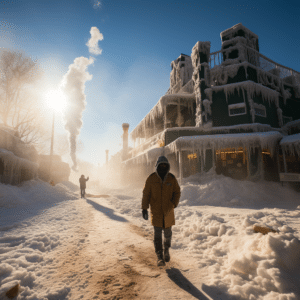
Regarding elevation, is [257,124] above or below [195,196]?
above

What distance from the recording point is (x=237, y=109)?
15953 mm

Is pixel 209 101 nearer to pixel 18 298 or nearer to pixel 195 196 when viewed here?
pixel 195 196

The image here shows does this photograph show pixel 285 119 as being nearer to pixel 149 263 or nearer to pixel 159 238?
pixel 159 238

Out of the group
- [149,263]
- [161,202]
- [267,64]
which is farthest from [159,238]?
[267,64]

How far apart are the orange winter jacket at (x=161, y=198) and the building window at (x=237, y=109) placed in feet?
49.7

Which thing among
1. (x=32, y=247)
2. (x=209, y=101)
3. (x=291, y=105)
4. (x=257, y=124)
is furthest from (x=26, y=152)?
(x=291, y=105)

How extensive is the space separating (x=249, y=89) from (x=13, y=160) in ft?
66.1

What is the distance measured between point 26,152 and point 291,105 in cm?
2815

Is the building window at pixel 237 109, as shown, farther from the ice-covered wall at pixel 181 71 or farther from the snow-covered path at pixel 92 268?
the snow-covered path at pixel 92 268

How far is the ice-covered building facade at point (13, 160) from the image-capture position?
1083cm

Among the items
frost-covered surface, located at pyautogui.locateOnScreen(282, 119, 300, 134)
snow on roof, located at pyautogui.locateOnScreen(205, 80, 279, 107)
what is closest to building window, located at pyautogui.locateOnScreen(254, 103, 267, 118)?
snow on roof, located at pyautogui.locateOnScreen(205, 80, 279, 107)

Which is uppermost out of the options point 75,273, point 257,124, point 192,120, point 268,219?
point 192,120

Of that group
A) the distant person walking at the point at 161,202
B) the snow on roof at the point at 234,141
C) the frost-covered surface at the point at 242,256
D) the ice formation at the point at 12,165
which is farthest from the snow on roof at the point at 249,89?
the ice formation at the point at 12,165

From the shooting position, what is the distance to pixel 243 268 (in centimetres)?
268
